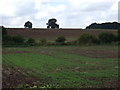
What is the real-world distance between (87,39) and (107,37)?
5603 mm

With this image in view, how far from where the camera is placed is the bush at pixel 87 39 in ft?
189

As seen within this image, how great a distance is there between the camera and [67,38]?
5897cm

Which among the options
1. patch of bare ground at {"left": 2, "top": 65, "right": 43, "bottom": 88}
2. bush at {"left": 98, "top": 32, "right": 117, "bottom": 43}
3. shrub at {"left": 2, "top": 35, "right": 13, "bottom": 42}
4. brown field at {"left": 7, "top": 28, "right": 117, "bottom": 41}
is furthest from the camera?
bush at {"left": 98, "top": 32, "right": 117, "bottom": 43}

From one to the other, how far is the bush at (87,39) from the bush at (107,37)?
5.20 feet

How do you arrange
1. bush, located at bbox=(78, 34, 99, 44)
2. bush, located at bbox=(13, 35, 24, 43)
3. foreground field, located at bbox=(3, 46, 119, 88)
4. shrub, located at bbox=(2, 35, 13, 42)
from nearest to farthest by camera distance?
foreground field, located at bbox=(3, 46, 119, 88)
shrub, located at bbox=(2, 35, 13, 42)
bush, located at bbox=(13, 35, 24, 43)
bush, located at bbox=(78, 34, 99, 44)

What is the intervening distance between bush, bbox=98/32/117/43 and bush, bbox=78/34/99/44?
159 centimetres

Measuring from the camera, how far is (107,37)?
58312mm

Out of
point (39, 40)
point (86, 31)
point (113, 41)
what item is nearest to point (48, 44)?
point (39, 40)

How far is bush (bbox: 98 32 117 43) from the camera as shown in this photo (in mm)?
58062

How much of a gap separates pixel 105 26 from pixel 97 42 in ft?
22.6

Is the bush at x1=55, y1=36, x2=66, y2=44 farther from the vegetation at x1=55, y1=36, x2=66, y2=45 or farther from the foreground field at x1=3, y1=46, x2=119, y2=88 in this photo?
the foreground field at x1=3, y1=46, x2=119, y2=88

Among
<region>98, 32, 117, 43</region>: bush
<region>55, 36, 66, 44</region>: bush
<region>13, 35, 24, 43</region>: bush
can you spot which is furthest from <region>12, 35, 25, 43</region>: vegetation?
<region>98, 32, 117, 43</region>: bush

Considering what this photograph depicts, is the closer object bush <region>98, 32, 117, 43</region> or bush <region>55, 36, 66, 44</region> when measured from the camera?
bush <region>55, 36, 66, 44</region>

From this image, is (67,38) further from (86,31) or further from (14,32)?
(14,32)
